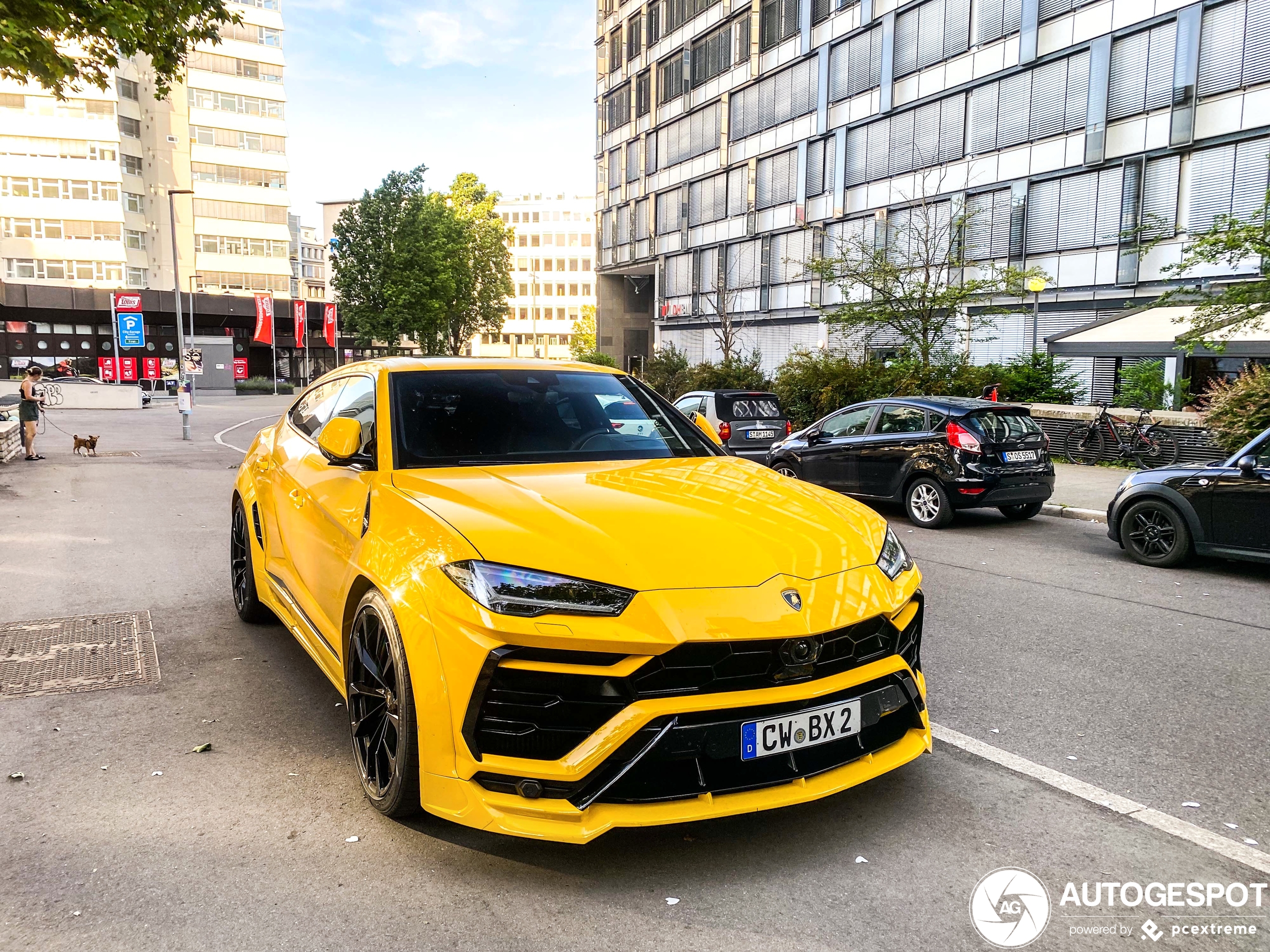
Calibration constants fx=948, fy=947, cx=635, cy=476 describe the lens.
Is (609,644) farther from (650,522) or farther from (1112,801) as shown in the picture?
(1112,801)

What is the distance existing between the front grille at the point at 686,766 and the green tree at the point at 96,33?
412 inches

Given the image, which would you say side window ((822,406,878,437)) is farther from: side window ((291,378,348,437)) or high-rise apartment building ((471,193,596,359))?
high-rise apartment building ((471,193,596,359))

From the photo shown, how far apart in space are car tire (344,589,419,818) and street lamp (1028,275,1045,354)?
70.4 feet

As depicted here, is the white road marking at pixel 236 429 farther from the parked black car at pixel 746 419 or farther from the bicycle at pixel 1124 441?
the bicycle at pixel 1124 441

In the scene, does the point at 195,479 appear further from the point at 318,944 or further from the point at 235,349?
→ the point at 235,349

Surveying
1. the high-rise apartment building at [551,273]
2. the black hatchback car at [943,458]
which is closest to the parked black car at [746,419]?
the black hatchback car at [943,458]

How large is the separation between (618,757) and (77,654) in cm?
398

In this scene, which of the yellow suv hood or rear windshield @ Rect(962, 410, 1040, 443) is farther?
rear windshield @ Rect(962, 410, 1040, 443)

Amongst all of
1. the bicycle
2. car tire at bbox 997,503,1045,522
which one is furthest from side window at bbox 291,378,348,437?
the bicycle

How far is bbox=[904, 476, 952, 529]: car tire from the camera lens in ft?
34.3

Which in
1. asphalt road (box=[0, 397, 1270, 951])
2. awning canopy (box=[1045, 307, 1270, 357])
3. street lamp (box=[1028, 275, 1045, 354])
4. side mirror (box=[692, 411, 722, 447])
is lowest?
asphalt road (box=[0, 397, 1270, 951])

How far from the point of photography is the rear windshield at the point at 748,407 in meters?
15.8

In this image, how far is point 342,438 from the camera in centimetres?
387

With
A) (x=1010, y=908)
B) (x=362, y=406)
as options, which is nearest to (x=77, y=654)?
(x=362, y=406)
